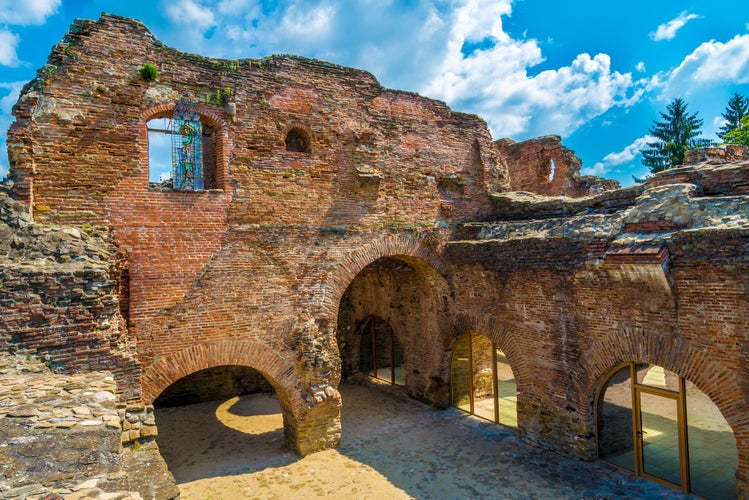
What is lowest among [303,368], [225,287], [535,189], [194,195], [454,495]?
[454,495]

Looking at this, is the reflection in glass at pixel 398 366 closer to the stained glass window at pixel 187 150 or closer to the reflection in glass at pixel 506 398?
the reflection in glass at pixel 506 398

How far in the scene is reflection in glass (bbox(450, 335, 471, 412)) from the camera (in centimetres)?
1152

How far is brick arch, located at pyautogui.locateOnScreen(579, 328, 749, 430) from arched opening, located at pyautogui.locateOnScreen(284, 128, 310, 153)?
6864 mm

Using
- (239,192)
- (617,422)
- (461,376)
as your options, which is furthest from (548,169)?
(239,192)

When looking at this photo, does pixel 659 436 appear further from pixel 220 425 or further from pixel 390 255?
pixel 220 425

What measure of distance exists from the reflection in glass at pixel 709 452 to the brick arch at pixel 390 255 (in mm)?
5167

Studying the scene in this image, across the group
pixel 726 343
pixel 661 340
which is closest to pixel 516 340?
pixel 661 340

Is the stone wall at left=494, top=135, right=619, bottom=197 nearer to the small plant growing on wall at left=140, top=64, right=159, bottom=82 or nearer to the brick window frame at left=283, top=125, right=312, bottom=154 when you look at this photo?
the brick window frame at left=283, top=125, right=312, bottom=154

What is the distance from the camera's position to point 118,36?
26.5 feet

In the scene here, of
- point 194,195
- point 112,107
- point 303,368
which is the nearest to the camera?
point 112,107

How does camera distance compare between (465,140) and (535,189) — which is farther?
(535,189)

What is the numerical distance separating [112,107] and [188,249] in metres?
2.72

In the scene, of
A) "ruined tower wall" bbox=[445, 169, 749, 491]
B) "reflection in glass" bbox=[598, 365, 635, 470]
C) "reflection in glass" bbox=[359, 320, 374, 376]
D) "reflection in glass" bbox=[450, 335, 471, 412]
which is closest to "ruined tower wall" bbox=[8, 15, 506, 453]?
"ruined tower wall" bbox=[445, 169, 749, 491]

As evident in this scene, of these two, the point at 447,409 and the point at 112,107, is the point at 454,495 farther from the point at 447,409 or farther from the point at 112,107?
the point at 112,107
